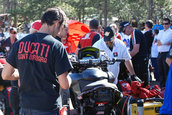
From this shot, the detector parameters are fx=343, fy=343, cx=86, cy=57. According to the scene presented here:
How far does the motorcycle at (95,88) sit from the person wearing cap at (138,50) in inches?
126

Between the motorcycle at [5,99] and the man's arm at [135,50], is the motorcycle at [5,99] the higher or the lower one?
the lower one

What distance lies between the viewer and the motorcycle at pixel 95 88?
4.30m

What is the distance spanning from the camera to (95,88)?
4.22m

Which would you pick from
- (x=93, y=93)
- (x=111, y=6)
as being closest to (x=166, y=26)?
(x=93, y=93)

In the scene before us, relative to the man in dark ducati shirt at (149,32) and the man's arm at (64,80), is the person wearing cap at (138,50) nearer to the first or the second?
the man in dark ducati shirt at (149,32)

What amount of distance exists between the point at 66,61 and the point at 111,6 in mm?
40151

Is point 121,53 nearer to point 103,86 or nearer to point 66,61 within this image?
point 103,86

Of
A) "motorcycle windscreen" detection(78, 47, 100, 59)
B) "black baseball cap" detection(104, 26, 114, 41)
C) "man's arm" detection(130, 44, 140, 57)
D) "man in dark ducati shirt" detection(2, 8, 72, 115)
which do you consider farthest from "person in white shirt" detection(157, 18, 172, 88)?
"man in dark ducati shirt" detection(2, 8, 72, 115)

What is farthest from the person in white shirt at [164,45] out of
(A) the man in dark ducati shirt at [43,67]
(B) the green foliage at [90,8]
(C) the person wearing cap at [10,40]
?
(B) the green foliage at [90,8]

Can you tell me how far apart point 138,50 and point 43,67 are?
5.25 m

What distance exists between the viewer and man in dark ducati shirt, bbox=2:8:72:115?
10.6 feet

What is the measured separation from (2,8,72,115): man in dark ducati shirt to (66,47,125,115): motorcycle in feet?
3.34

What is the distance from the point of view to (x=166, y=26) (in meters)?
8.95

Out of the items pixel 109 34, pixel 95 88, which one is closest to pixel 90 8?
pixel 109 34
